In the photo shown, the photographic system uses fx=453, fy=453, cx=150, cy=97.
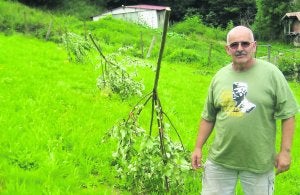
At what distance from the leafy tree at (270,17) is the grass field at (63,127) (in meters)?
37.9

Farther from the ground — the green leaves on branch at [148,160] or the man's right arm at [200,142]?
the man's right arm at [200,142]

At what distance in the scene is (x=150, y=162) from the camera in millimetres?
5227

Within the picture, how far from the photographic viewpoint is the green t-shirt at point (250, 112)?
389 centimetres

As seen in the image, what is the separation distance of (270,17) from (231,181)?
4790 cm

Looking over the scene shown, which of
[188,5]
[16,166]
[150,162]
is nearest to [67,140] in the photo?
[16,166]

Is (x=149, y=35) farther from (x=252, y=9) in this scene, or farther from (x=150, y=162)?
(x=150, y=162)

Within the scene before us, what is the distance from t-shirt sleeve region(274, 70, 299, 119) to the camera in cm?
387

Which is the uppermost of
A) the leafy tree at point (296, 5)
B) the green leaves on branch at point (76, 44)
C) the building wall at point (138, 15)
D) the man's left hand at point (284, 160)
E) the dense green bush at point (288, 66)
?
the leafy tree at point (296, 5)

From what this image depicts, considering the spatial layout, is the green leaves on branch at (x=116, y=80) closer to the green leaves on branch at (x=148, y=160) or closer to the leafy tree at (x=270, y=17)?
the green leaves on branch at (x=148, y=160)

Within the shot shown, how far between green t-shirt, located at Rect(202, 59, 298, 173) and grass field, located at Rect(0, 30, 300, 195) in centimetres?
186

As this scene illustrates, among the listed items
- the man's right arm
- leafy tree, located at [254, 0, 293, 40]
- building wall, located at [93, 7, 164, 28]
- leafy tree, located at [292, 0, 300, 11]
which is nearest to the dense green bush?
leafy tree, located at [254, 0, 293, 40]

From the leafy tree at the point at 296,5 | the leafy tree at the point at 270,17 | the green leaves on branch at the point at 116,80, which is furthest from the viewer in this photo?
the leafy tree at the point at 296,5

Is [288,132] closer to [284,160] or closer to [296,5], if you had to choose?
[284,160]

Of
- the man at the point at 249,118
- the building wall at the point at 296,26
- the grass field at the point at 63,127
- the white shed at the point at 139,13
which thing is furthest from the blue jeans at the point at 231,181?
the building wall at the point at 296,26
